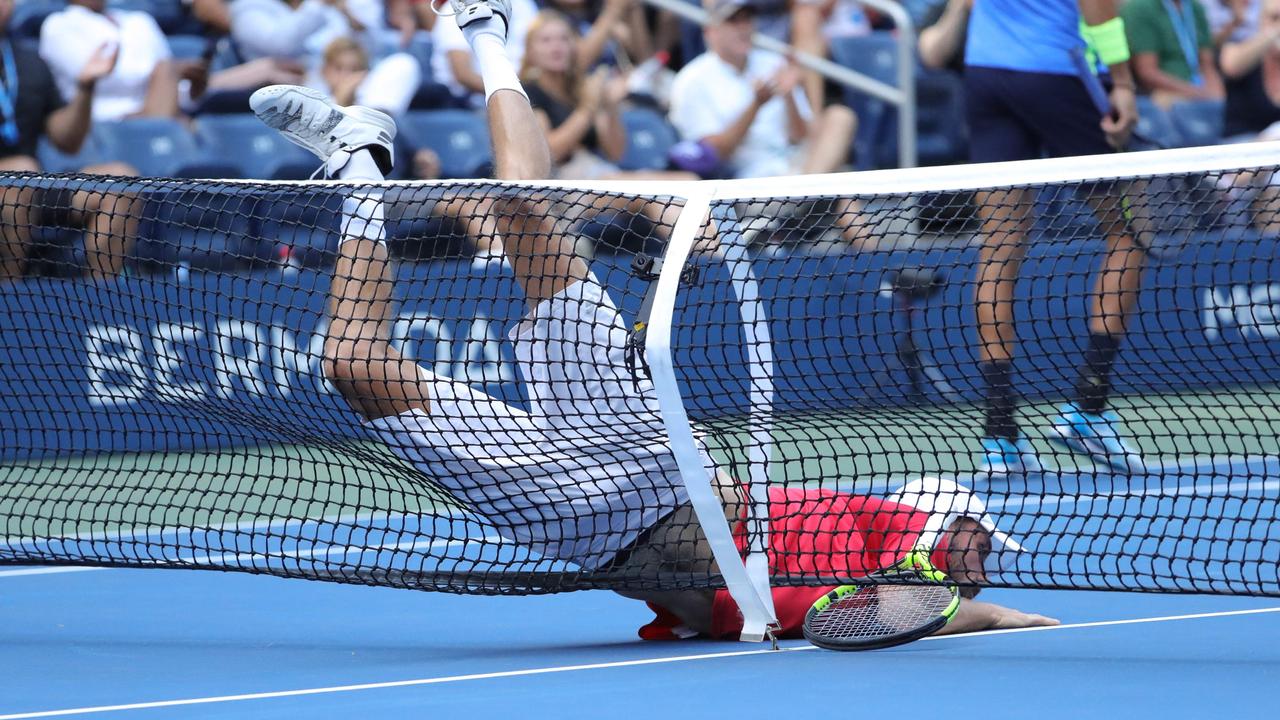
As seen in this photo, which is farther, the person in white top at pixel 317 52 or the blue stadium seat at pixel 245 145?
the person in white top at pixel 317 52

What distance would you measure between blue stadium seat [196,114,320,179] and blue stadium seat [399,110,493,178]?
0.63 m

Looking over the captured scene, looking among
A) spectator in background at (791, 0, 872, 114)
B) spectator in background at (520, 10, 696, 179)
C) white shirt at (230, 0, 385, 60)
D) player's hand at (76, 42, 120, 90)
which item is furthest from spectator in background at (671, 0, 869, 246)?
player's hand at (76, 42, 120, 90)

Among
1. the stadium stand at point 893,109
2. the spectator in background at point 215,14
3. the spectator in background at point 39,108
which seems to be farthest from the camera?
the stadium stand at point 893,109

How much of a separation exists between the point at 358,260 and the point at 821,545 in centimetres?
123

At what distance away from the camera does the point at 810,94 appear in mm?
10141

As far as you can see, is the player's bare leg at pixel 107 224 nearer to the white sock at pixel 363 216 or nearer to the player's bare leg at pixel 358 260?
the player's bare leg at pixel 358 260

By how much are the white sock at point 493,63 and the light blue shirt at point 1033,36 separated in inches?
105

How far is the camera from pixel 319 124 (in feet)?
15.3

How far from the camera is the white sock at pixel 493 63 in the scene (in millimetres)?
4633

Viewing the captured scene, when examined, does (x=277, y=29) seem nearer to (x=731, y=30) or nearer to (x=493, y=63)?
(x=731, y=30)

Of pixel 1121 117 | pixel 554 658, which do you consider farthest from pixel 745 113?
pixel 554 658

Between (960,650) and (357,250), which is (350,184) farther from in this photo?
(960,650)

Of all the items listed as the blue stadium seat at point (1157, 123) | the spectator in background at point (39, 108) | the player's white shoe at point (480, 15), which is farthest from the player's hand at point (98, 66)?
the blue stadium seat at point (1157, 123)

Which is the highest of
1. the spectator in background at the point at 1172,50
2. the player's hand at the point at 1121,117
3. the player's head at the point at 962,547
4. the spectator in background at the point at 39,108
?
the spectator in background at the point at 1172,50
